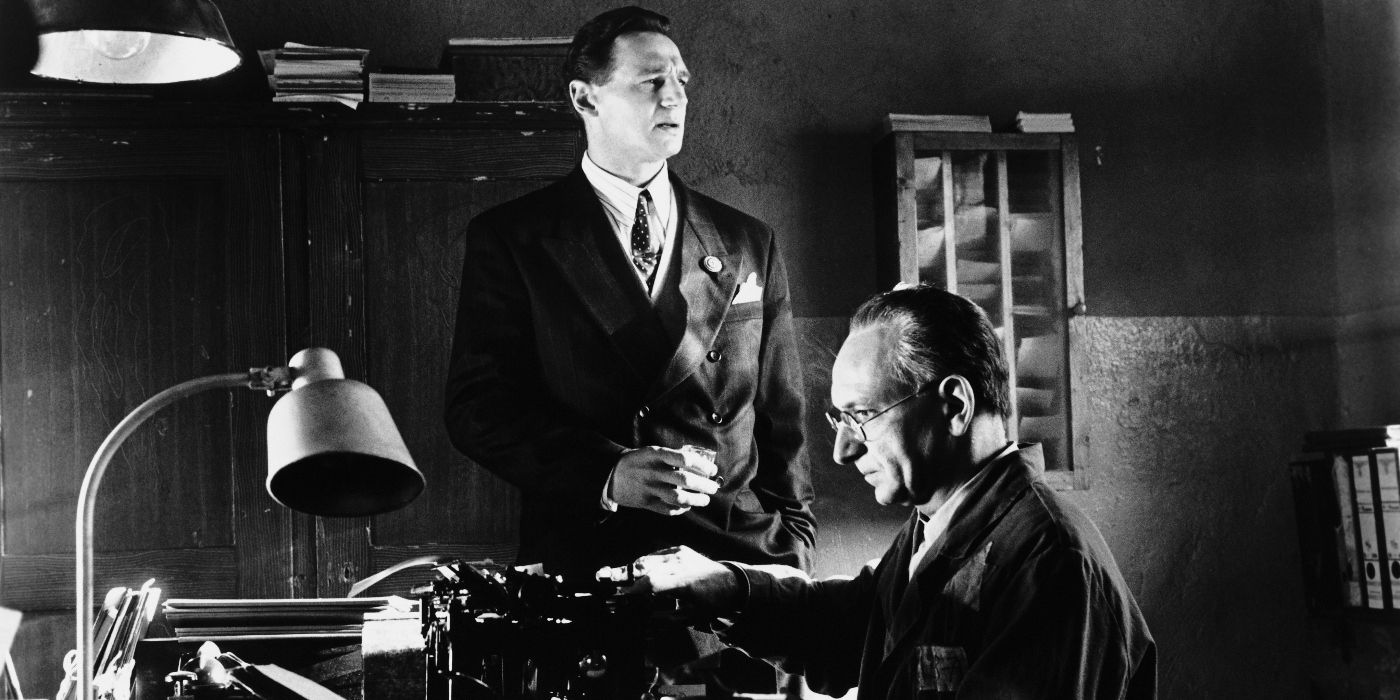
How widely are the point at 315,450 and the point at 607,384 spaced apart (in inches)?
55.6

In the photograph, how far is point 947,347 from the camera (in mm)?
1999

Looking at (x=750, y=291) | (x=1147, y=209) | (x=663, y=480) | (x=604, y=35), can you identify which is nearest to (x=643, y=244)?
(x=750, y=291)

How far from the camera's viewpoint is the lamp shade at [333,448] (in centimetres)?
176

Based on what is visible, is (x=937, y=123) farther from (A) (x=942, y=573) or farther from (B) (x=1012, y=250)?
(A) (x=942, y=573)

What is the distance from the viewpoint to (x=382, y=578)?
10.7ft

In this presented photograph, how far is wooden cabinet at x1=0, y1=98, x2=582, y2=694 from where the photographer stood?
3.21 m

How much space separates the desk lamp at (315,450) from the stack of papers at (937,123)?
89.5 inches

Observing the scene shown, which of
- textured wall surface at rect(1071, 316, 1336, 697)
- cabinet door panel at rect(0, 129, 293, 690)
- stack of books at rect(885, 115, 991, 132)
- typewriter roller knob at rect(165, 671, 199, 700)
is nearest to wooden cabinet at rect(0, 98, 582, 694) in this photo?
cabinet door panel at rect(0, 129, 293, 690)

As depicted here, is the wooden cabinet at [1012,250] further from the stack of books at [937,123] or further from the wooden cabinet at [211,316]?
the wooden cabinet at [211,316]

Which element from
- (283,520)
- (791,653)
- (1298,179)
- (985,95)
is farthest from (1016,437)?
(283,520)

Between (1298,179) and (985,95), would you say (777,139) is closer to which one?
(985,95)

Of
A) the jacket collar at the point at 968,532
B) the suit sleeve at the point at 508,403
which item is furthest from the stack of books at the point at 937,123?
the jacket collar at the point at 968,532

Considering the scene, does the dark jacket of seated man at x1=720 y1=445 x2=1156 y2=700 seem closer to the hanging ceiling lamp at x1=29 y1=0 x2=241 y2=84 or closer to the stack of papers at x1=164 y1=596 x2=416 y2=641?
the stack of papers at x1=164 y1=596 x2=416 y2=641

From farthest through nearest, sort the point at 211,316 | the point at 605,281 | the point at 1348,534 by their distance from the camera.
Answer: the point at 1348,534 → the point at 211,316 → the point at 605,281
